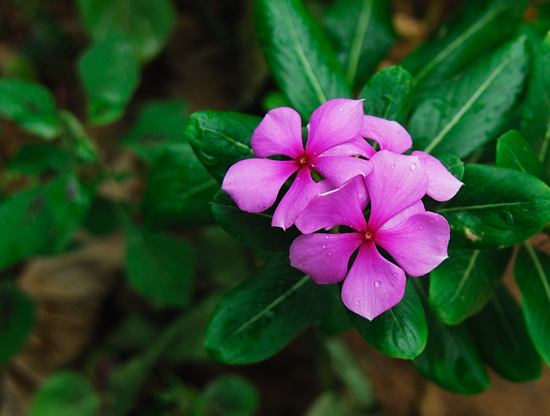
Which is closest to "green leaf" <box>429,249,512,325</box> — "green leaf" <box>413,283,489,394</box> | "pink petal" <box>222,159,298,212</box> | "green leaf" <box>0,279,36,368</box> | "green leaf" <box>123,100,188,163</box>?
"green leaf" <box>413,283,489,394</box>

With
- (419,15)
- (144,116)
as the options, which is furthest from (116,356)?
(419,15)

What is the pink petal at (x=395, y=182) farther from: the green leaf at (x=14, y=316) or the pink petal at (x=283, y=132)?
the green leaf at (x=14, y=316)

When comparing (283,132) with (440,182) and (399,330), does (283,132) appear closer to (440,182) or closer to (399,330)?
(440,182)

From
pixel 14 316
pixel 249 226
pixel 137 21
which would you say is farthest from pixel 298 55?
pixel 14 316

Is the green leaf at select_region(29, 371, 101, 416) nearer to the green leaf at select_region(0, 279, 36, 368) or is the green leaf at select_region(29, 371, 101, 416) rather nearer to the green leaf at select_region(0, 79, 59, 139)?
the green leaf at select_region(0, 279, 36, 368)

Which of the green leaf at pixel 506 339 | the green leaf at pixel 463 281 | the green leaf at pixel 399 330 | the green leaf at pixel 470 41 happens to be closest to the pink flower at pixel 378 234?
the green leaf at pixel 399 330

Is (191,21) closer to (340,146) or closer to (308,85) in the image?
(308,85)
